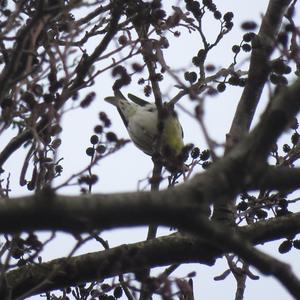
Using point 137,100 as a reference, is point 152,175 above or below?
below

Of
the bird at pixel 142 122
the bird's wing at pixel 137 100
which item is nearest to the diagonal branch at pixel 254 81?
the bird at pixel 142 122

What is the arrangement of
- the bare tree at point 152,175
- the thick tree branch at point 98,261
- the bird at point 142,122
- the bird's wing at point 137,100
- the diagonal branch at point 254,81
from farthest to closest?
1. the bird's wing at point 137,100
2. the bird at point 142,122
3. the thick tree branch at point 98,261
4. the diagonal branch at point 254,81
5. the bare tree at point 152,175

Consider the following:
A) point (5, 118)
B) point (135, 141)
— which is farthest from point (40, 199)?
point (135, 141)

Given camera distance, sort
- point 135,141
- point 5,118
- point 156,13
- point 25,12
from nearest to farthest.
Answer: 1. point 5,118
2. point 156,13
3. point 25,12
4. point 135,141

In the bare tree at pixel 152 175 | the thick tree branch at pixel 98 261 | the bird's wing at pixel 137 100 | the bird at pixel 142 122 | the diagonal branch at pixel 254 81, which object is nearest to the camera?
the bare tree at pixel 152 175

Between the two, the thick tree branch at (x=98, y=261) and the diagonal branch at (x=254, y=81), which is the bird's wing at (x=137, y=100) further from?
the thick tree branch at (x=98, y=261)

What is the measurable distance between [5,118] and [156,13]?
1252 millimetres

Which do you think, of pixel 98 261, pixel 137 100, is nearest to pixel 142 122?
pixel 137 100

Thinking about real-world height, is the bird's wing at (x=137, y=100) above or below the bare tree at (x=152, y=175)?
above

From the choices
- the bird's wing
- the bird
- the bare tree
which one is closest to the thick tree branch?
the bare tree

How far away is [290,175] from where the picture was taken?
7.50 feet

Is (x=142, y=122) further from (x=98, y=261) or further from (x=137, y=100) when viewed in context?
(x=98, y=261)

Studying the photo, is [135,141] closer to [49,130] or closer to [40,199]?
[49,130]

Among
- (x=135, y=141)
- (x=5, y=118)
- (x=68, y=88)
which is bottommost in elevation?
(x=5, y=118)
